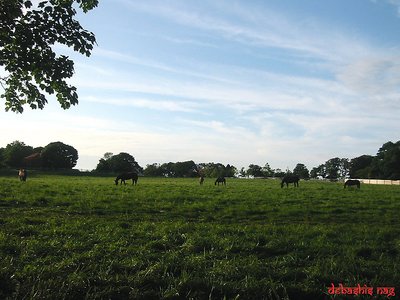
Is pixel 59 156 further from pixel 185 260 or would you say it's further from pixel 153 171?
pixel 185 260

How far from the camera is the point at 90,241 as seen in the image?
1025 centimetres

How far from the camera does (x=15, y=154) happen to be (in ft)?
449

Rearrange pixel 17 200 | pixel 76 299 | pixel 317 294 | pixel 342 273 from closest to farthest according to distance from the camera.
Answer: pixel 76 299 < pixel 317 294 < pixel 342 273 < pixel 17 200

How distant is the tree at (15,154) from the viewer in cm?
13500

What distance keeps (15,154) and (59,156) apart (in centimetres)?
1467

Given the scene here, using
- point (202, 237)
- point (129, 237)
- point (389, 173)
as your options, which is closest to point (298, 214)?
point (202, 237)

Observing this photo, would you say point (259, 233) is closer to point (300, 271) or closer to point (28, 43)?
point (300, 271)

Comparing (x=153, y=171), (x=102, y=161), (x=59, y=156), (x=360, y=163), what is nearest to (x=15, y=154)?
(x=59, y=156)

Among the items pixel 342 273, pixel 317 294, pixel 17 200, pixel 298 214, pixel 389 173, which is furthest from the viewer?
pixel 389 173

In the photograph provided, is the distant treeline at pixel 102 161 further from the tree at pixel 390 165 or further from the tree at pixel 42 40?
the tree at pixel 42 40

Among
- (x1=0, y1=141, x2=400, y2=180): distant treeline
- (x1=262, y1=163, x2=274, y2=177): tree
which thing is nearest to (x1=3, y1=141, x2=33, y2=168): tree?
(x1=0, y1=141, x2=400, y2=180): distant treeline

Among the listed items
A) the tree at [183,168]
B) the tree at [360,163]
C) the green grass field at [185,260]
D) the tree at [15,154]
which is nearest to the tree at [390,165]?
the tree at [360,163]

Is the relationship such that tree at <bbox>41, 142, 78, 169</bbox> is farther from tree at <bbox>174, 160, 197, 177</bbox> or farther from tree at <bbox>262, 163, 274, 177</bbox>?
tree at <bbox>262, 163, 274, 177</bbox>

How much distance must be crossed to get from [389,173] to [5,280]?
14659 centimetres
